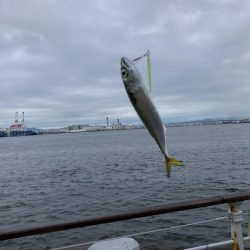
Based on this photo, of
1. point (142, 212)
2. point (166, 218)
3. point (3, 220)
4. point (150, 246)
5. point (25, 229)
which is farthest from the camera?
point (3, 220)

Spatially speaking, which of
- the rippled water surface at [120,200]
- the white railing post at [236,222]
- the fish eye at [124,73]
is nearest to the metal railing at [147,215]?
the white railing post at [236,222]

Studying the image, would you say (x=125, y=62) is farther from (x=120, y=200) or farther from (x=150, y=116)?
(x=120, y=200)

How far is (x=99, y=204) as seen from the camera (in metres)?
19.3

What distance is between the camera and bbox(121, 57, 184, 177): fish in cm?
167

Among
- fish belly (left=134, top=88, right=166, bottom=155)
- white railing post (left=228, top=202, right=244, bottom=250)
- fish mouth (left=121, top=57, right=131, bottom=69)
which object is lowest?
white railing post (left=228, top=202, right=244, bottom=250)

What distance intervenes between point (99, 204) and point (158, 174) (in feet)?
37.4

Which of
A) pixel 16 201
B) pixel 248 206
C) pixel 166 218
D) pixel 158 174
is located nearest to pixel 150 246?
pixel 166 218

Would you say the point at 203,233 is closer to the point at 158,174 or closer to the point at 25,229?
the point at 25,229

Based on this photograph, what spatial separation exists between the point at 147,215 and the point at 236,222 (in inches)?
42.0

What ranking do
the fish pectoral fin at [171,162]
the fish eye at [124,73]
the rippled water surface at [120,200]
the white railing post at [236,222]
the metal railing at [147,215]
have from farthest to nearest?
the rippled water surface at [120,200]
the white railing post at [236,222]
the metal railing at [147,215]
the fish pectoral fin at [171,162]
the fish eye at [124,73]

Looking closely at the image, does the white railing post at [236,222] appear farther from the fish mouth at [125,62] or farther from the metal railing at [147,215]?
the fish mouth at [125,62]

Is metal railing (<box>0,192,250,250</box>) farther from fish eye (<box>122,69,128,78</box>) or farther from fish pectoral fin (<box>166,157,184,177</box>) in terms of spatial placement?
fish eye (<box>122,69,128,78</box>)

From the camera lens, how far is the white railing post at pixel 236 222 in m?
3.91

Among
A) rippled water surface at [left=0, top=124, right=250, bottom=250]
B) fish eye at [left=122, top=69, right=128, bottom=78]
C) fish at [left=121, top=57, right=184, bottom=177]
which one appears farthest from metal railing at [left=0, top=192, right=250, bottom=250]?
rippled water surface at [left=0, top=124, right=250, bottom=250]
